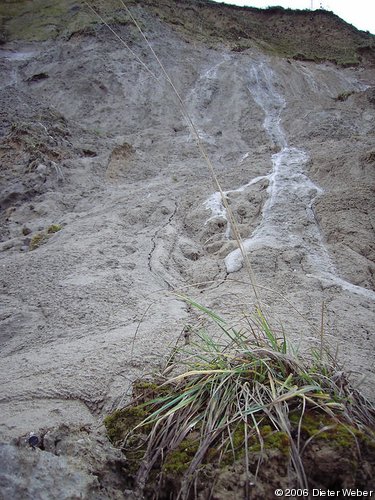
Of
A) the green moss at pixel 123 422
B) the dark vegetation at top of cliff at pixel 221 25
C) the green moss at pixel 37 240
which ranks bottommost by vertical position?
the green moss at pixel 123 422

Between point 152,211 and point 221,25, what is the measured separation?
14182 mm

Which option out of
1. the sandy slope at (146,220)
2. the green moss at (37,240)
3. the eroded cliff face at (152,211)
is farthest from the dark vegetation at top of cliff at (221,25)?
the green moss at (37,240)

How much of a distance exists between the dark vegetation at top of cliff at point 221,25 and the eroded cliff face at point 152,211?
1.16m

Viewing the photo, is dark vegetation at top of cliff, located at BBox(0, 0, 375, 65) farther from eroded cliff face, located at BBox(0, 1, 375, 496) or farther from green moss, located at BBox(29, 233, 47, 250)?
green moss, located at BBox(29, 233, 47, 250)

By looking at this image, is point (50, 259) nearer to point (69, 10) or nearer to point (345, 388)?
point (345, 388)

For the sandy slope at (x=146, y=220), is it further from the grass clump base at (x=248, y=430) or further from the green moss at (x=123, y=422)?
the grass clump base at (x=248, y=430)

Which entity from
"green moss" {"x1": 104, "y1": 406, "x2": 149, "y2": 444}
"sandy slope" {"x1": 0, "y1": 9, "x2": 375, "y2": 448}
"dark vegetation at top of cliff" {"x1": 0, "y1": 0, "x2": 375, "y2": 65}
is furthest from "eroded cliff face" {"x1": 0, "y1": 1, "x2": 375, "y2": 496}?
"dark vegetation at top of cliff" {"x1": 0, "y1": 0, "x2": 375, "y2": 65}

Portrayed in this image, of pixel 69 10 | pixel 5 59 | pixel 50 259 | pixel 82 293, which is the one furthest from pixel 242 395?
pixel 69 10

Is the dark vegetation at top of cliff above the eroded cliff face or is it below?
above

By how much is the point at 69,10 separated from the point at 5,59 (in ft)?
14.5

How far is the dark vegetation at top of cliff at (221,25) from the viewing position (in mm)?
13586

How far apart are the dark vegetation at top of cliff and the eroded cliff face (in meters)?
1.16

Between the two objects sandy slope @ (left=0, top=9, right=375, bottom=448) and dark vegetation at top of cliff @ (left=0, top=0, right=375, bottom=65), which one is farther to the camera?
dark vegetation at top of cliff @ (left=0, top=0, right=375, bottom=65)

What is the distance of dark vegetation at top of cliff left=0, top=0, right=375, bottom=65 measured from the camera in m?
13.6
